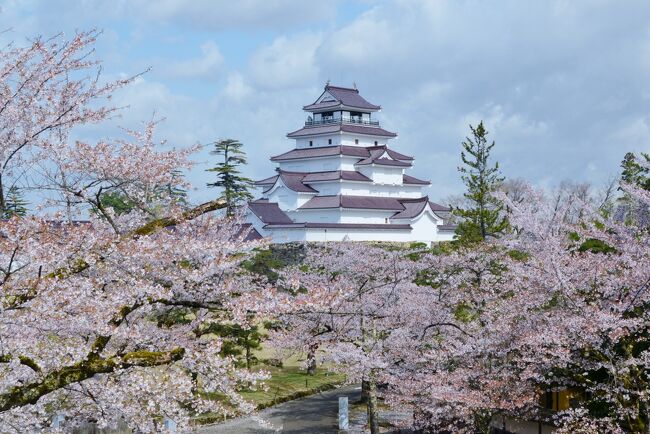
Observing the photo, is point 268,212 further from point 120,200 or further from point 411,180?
point 120,200

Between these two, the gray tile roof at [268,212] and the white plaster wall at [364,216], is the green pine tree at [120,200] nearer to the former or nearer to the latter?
the gray tile roof at [268,212]

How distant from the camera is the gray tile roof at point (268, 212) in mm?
50094

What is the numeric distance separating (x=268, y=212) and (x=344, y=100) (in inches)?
511

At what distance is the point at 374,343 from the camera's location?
1875 centimetres

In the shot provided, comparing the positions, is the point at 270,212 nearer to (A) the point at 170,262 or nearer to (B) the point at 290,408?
(B) the point at 290,408

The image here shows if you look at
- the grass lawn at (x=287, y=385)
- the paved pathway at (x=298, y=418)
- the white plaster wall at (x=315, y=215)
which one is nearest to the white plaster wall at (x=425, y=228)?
the white plaster wall at (x=315, y=215)

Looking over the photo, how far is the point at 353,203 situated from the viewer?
2009 inches

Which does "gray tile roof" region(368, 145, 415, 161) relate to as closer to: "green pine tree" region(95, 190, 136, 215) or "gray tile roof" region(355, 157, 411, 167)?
"gray tile roof" region(355, 157, 411, 167)

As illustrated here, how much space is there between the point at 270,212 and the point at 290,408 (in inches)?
1125

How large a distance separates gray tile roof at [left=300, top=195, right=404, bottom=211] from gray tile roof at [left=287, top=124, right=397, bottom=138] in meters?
6.26

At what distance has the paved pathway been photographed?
20244mm

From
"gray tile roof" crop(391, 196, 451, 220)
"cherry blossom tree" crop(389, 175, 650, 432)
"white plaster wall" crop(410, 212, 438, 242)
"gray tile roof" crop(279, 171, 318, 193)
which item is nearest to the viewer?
"cherry blossom tree" crop(389, 175, 650, 432)

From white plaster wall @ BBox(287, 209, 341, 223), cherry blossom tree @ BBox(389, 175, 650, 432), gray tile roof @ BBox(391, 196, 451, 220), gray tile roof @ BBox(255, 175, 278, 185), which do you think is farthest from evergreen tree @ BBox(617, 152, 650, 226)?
gray tile roof @ BBox(255, 175, 278, 185)

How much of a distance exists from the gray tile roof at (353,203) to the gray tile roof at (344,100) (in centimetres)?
905
